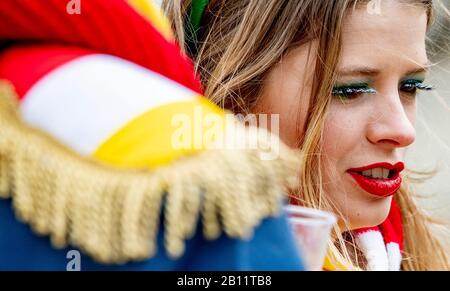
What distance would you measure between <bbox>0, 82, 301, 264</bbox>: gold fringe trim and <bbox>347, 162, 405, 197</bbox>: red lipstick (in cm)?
51

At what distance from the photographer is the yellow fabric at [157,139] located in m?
0.38

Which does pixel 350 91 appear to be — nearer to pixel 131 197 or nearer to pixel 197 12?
pixel 197 12

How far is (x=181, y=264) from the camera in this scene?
1.29 ft

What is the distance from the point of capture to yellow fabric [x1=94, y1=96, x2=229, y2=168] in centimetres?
38

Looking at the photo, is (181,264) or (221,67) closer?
(181,264)

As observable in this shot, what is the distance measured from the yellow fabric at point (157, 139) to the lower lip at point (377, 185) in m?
0.52

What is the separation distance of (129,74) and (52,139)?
0.06 m

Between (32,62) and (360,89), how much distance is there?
0.53 metres

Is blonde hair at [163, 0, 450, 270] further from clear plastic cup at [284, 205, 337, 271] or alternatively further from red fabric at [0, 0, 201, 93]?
red fabric at [0, 0, 201, 93]

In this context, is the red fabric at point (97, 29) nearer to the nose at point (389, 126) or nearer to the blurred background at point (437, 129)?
the nose at point (389, 126)

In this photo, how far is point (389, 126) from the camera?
86 centimetres

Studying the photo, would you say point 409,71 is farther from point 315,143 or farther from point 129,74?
point 129,74

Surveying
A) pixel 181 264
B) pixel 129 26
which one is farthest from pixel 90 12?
pixel 181 264
